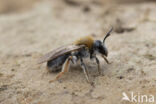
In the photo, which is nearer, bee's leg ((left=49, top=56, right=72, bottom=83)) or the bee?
bee's leg ((left=49, top=56, right=72, bottom=83))

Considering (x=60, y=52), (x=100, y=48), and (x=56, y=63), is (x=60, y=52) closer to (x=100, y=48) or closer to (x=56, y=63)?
(x=56, y=63)

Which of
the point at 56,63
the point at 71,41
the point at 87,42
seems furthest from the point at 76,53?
the point at 71,41

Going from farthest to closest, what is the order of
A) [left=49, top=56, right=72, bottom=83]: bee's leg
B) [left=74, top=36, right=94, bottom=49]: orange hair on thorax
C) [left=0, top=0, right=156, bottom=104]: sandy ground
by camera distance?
[left=74, top=36, right=94, bottom=49]: orange hair on thorax < [left=49, top=56, right=72, bottom=83]: bee's leg < [left=0, top=0, right=156, bottom=104]: sandy ground

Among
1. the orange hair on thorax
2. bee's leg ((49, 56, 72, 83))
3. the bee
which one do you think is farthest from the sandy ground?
the orange hair on thorax

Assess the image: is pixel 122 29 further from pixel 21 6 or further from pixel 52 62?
pixel 21 6

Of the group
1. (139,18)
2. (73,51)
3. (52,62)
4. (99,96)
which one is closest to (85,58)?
(73,51)

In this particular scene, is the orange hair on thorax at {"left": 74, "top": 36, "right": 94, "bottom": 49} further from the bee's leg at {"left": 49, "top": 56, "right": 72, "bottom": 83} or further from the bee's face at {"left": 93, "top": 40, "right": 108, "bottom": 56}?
the bee's leg at {"left": 49, "top": 56, "right": 72, "bottom": 83}

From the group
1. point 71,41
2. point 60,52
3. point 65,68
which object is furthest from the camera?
point 71,41

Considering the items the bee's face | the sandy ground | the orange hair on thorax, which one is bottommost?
the sandy ground
